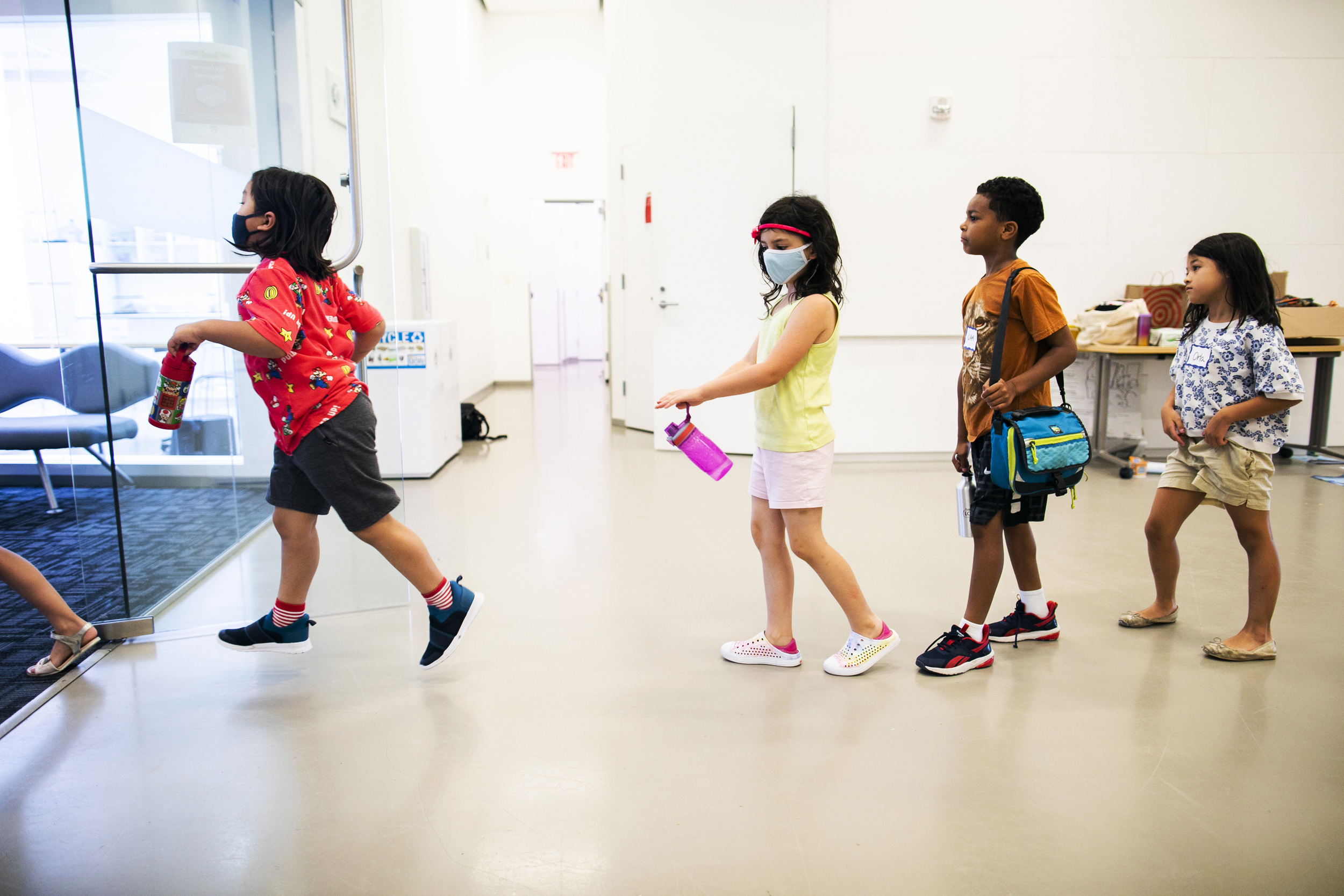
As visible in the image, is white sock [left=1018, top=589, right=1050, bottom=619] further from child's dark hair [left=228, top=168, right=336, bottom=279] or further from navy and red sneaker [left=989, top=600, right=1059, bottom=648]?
child's dark hair [left=228, top=168, right=336, bottom=279]

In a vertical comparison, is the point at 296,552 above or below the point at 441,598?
above

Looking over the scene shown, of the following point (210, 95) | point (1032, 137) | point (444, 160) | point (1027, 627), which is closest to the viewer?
point (1027, 627)

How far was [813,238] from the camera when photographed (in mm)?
2105

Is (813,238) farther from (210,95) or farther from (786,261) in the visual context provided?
(210,95)

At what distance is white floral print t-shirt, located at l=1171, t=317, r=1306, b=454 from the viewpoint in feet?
7.31

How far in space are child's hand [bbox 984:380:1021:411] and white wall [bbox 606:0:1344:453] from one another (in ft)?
10.4

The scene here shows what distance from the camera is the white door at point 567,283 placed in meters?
10.9

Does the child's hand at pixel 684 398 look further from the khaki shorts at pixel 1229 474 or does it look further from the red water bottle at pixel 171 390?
the khaki shorts at pixel 1229 474

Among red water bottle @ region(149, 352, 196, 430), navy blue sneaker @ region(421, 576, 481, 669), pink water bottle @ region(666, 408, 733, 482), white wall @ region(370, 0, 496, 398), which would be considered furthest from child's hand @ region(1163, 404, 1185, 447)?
white wall @ region(370, 0, 496, 398)

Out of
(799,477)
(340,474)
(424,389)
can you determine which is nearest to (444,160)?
(424,389)

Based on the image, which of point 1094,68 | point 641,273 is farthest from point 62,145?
point 1094,68

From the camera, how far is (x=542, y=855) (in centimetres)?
155

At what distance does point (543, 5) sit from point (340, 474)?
9224mm

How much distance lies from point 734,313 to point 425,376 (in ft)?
6.44
